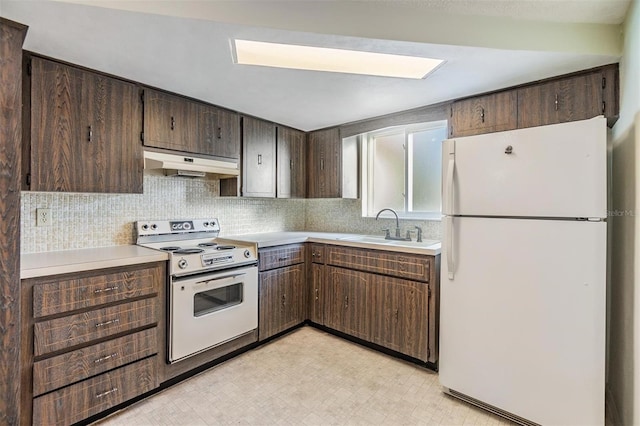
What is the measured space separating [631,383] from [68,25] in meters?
3.27

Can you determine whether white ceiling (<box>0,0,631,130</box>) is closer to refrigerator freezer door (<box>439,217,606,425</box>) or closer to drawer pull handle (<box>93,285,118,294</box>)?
refrigerator freezer door (<box>439,217,606,425</box>)

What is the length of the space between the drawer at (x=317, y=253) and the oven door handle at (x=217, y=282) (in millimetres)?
800

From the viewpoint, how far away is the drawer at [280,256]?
2.60 m

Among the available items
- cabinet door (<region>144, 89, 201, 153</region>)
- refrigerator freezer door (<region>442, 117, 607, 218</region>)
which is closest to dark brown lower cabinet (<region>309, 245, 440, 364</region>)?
refrigerator freezer door (<region>442, 117, 607, 218</region>)

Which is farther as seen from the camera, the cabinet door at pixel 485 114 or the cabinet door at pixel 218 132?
the cabinet door at pixel 218 132

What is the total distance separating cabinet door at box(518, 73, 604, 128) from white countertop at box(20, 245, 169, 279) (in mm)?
2627

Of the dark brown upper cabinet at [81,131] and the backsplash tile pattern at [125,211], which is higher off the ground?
the dark brown upper cabinet at [81,131]

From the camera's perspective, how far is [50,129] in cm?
174

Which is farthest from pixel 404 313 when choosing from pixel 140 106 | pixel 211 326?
pixel 140 106

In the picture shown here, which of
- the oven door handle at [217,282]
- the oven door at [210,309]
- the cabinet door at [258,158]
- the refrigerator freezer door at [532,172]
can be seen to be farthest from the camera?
the cabinet door at [258,158]

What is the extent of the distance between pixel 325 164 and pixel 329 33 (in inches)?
74.0

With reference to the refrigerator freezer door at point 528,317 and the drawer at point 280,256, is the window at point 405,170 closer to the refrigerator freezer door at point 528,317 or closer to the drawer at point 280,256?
the drawer at point 280,256

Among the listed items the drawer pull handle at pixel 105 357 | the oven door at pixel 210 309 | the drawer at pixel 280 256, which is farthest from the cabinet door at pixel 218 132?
the drawer pull handle at pixel 105 357

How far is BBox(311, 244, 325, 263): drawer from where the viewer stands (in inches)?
113
